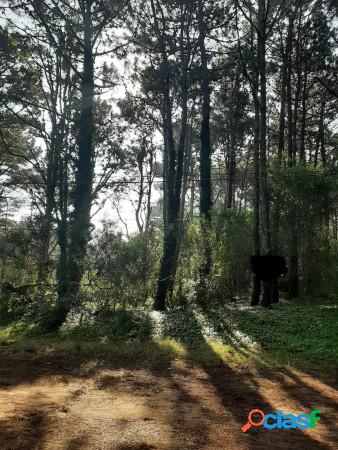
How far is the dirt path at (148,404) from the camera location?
3605 millimetres

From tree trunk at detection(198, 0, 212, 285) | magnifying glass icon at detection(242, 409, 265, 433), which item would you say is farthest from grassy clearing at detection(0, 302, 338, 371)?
tree trunk at detection(198, 0, 212, 285)

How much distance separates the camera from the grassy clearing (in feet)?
24.1

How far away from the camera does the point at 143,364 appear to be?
7121 mm

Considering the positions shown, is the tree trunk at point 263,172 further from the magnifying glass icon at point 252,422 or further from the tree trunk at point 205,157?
the magnifying glass icon at point 252,422

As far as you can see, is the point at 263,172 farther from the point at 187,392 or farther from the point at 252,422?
the point at 252,422

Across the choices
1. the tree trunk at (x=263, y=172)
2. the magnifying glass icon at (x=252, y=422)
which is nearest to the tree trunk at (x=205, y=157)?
the tree trunk at (x=263, y=172)

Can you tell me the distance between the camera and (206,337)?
870cm

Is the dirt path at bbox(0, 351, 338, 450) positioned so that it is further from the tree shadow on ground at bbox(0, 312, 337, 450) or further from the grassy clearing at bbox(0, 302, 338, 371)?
the grassy clearing at bbox(0, 302, 338, 371)

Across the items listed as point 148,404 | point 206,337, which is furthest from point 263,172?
point 148,404

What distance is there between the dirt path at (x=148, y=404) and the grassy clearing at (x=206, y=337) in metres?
0.62

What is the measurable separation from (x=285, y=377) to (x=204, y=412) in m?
2.14

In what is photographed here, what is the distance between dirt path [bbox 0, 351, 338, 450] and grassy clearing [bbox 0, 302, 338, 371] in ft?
2.04

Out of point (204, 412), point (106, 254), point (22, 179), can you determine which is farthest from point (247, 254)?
point (22, 179)

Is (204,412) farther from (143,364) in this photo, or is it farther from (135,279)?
(135,279)
